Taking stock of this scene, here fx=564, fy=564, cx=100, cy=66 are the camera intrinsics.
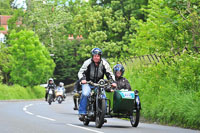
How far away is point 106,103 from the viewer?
13.6 meters

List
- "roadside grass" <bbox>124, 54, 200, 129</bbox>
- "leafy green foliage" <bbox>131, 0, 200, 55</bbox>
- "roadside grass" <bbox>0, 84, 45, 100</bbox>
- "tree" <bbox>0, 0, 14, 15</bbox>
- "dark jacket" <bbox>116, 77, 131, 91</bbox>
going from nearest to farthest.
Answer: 1. "roadside grass" <bbox>124, 54, 200, 129</bbox>
2. "dark jacket" <bbox>116, 77, 131, 91</bbox>
3. "leafy green foliage" <bbox>131, 0, 200, 55</bbox>
4. "roadside grass" <bbox>0, 84, 45, 100</bbox>
5. "tree" <bbox>0, 0, 14, 15</bbox>

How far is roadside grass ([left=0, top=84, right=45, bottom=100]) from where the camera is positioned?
1961 inches

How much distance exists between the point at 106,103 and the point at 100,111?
242mm

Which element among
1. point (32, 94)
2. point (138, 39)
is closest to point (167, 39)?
point (138, 39)

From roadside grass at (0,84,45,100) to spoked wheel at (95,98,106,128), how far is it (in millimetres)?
35687

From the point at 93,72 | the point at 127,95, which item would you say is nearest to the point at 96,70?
the point at 93,72

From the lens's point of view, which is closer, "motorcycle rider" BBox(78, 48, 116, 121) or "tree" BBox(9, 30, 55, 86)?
"motorcycle rider" BBox(78, 48, 116, 121)

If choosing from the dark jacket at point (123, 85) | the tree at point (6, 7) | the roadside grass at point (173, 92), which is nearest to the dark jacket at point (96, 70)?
the dark jacket at point (123, 85)

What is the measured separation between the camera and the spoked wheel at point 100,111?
43.8 ft

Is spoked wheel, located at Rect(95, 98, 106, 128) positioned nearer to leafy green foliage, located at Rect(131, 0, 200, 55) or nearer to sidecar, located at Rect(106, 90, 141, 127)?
sidecar, located at Rect(106, 90, 141, 127)

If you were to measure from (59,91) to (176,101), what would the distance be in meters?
26.0

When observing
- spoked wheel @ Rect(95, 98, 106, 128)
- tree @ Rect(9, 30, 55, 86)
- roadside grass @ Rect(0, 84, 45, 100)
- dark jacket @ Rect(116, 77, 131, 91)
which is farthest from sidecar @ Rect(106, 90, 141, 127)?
tree @ Rect(9, 30, 55, 86)

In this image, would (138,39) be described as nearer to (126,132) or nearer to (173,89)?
(173,89)

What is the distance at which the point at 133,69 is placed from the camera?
24.0m
